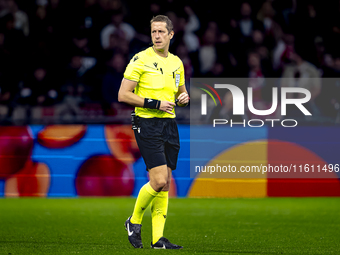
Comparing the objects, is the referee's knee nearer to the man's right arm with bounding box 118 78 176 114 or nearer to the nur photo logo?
the man's right arm with bounding box 118 78 176 114

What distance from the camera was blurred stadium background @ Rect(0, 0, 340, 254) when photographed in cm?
926

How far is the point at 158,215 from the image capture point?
16.1ft

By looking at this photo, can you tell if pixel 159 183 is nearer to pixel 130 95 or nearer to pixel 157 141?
pixel 157 141

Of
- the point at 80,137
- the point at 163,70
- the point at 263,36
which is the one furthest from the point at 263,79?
the point at 163,70

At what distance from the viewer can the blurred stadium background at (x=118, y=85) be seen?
9.26 meters

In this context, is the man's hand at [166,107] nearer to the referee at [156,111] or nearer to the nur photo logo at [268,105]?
the referee at [156,111]

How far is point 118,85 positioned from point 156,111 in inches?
206

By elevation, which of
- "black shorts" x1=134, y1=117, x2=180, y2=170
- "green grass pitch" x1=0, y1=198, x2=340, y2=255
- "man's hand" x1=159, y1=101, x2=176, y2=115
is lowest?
"green grass pitch" x1=0, y1=198, x2=340, y2=255

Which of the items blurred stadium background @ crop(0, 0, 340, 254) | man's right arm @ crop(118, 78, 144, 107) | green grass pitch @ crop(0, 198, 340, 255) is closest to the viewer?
man's right arm @ crop(118, 78, 144, 107)

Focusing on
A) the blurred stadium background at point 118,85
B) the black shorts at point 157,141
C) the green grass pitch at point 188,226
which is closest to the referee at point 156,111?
the black shorts at point 157,141

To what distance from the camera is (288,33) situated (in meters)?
11.0

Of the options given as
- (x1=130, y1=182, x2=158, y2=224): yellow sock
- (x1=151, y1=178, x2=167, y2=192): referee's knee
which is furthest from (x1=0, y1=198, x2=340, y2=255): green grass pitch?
(x1=151, y1=178, x2=167, y2=192): referee's knee

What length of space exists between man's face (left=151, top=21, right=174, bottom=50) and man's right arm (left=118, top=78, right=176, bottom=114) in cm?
37

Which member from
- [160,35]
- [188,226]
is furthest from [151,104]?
[188,226]
